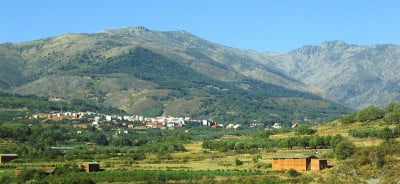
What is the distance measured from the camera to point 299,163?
281 feet

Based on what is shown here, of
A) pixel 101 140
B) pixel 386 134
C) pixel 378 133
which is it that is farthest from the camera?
pixel 101 140

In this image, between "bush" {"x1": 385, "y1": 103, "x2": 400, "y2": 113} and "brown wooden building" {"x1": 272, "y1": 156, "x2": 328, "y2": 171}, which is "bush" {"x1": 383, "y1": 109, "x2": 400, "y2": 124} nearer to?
"bush" {"x1": 385, "y1": 103, "x2": 400, "y2": 113}

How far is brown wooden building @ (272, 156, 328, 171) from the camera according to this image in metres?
82.9

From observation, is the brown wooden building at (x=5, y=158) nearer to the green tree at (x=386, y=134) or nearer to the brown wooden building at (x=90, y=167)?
the brown wooden building at (x=90, y=167)

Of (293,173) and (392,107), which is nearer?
(293,173)

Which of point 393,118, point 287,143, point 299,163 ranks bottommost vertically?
point 299,163

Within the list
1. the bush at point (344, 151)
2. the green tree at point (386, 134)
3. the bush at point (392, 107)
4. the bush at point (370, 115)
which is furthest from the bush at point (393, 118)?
the bush at point (344, 151)

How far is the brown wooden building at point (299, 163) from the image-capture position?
82.9m

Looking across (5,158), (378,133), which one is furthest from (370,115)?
(5,158)

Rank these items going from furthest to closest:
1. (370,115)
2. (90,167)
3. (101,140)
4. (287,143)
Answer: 1. (101,140)
2. (370,115)
3. (287,143)
4. (90,167)

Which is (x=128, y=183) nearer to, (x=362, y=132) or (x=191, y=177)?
(x=191, y=177)

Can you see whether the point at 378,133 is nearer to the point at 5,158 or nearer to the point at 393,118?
the point at 393,118

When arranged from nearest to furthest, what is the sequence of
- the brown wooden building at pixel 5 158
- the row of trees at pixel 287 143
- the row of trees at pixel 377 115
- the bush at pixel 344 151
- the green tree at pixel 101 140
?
the bush at pixel 344 151
the brown wooden building at pixel 5 158
the row of trees at pixel 287 143
the row of trees at pixel 377 115
the green tree at pixel 101 140

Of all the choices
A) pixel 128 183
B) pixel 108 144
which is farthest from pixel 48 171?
pixel 108 144
